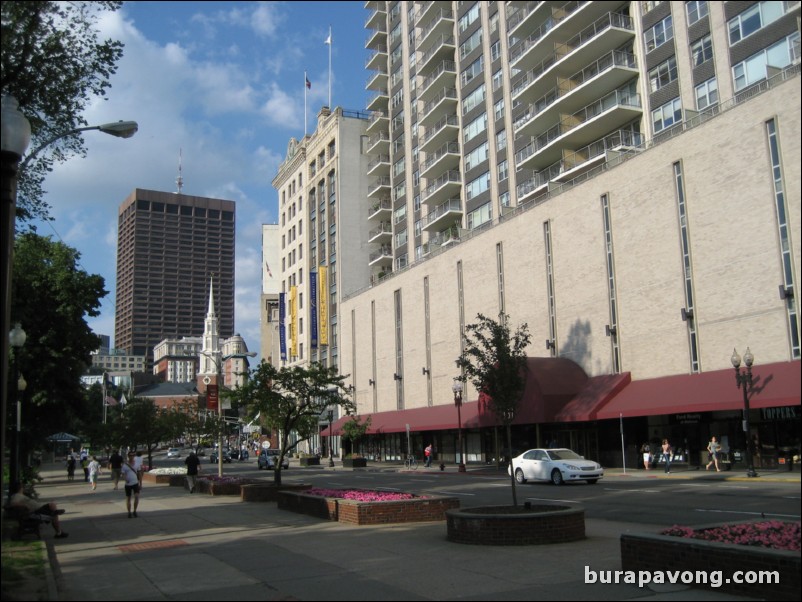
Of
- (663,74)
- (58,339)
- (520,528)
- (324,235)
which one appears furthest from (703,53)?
(324,235)

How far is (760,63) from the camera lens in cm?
3155

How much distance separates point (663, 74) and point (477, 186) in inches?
946

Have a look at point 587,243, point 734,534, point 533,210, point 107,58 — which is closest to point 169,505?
point 107,58

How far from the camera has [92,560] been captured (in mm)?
12375

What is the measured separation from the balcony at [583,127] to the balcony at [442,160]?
1168cm

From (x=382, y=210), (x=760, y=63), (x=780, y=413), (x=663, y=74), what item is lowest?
(x=780, y=413)

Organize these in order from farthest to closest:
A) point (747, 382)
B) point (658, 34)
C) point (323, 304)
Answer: point (323, 304) < point (747, 382) < point (658, 34)

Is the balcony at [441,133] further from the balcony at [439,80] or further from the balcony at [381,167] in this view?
the balcony at [381,167]

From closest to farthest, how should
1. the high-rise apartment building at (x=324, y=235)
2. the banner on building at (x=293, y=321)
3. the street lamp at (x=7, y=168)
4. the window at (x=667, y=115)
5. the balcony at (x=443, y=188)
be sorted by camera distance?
the street lamp at (x=7, y=168) < the window at (x=667, y=115) < the balcony at (x=443, y=188) < the high-rise apartment building at (x=324, y=235) < the banner on building at (x=293, y=321)

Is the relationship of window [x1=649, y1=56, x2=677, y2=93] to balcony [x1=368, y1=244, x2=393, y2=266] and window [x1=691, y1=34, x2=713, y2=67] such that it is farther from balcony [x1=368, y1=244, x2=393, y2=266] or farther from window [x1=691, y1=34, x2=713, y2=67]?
balcony [x1=368, y1=244, x2=393, y2=266]

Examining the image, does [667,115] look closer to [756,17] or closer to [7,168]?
[756,17]

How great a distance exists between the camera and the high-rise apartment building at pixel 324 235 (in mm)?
81625

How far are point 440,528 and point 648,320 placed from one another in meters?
24.4

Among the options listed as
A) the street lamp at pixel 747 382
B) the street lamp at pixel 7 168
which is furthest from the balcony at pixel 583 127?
the street lamp at pixel 7 168
